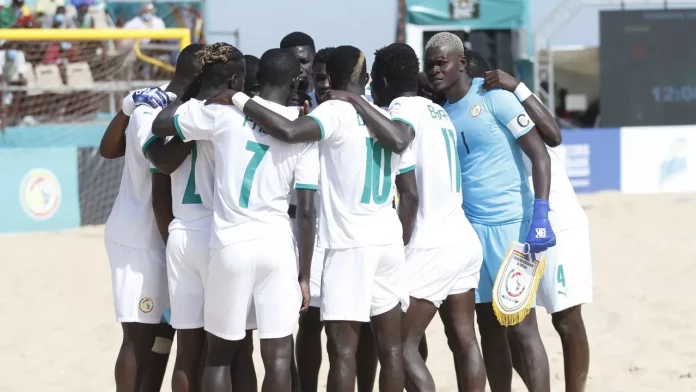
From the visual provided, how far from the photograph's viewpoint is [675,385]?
6254 mm

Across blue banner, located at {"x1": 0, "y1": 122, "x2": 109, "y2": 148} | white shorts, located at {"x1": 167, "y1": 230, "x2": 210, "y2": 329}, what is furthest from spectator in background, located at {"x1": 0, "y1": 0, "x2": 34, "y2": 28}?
→ white shorts, located at {"x1": 167, "y1": 230, "x2": 210, "y2": 329}

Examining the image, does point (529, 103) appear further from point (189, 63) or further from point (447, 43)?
point (189, 63)

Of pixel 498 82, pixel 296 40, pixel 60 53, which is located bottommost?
pixel 498 82

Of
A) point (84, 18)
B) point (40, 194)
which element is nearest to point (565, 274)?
point (40, 194)

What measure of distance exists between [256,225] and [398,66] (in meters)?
1.07

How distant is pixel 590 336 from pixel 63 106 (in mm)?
9056

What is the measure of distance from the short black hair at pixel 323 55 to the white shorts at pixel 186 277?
3.95 ft

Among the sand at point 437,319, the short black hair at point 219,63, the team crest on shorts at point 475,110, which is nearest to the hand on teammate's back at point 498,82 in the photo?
the team crest on shorts at point 475,110

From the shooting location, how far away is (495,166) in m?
5.09

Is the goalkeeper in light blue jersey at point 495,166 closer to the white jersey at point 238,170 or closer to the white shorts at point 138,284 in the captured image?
the white jersey at point 238,170

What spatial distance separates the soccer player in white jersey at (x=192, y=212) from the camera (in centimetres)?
444

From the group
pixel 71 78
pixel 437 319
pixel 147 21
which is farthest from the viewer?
pixel 147 21

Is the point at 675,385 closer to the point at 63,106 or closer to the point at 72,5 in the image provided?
the point at 63,106

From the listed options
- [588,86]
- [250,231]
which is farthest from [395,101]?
[588,86]
